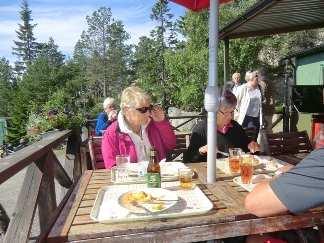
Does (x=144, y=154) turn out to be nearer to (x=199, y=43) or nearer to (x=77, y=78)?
(x=199, y=43)

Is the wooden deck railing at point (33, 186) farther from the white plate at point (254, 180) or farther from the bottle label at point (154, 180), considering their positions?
the white plate at point (254, 180)

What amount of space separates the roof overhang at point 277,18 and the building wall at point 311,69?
7422 mm

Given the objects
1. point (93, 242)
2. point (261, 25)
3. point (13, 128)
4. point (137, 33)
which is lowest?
point (13, 128)

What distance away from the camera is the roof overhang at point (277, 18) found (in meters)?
4.28

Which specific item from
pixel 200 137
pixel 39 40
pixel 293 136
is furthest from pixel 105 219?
pixel 39 40

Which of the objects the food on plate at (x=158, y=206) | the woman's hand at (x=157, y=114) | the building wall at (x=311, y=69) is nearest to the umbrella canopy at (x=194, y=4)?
the woman's hand at (x=157, y=114)

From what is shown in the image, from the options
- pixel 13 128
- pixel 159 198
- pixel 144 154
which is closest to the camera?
pixel 159 198

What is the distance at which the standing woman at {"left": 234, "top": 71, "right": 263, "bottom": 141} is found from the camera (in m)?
7.01

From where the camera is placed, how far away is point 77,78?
163 feet

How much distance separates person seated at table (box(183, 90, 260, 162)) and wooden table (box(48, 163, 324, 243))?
1304 mm

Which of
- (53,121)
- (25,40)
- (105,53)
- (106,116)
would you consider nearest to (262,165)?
(53,121)

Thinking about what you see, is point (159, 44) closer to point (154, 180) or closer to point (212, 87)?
point (212, 87)

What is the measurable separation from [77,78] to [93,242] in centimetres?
4947

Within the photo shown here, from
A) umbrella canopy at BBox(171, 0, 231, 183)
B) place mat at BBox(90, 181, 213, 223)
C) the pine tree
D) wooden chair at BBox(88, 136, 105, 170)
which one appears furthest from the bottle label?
the pine tree
